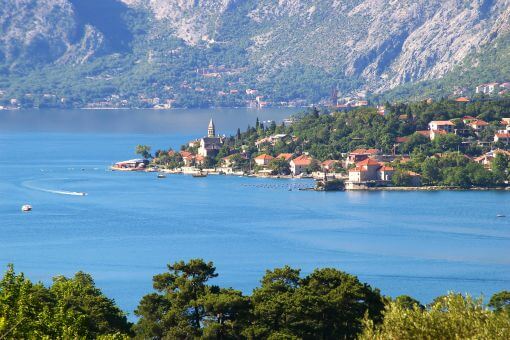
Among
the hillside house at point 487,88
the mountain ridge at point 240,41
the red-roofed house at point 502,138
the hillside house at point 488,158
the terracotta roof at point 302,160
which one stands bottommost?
the hillside house at point 488,158

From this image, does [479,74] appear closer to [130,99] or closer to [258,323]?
[130,99]

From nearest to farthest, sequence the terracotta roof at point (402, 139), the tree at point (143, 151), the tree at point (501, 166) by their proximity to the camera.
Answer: the tree at point (501, 166), the terracotta roof at point (402, 139), the tree at point (143, 151)

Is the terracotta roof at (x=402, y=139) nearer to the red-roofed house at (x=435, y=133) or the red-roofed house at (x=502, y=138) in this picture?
the red-roofed house at (x=435, y=133)

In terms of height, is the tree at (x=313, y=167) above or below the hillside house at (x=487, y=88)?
below

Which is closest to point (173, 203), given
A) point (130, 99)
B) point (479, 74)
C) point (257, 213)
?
point (257, 213)

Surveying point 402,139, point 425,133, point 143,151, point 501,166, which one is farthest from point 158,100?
point 501,166

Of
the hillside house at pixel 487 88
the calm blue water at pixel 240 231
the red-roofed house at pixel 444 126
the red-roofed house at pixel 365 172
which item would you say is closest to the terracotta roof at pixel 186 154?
the calm blue water at pixel 240 231

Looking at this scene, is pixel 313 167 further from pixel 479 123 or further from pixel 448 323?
pixel 448 323
